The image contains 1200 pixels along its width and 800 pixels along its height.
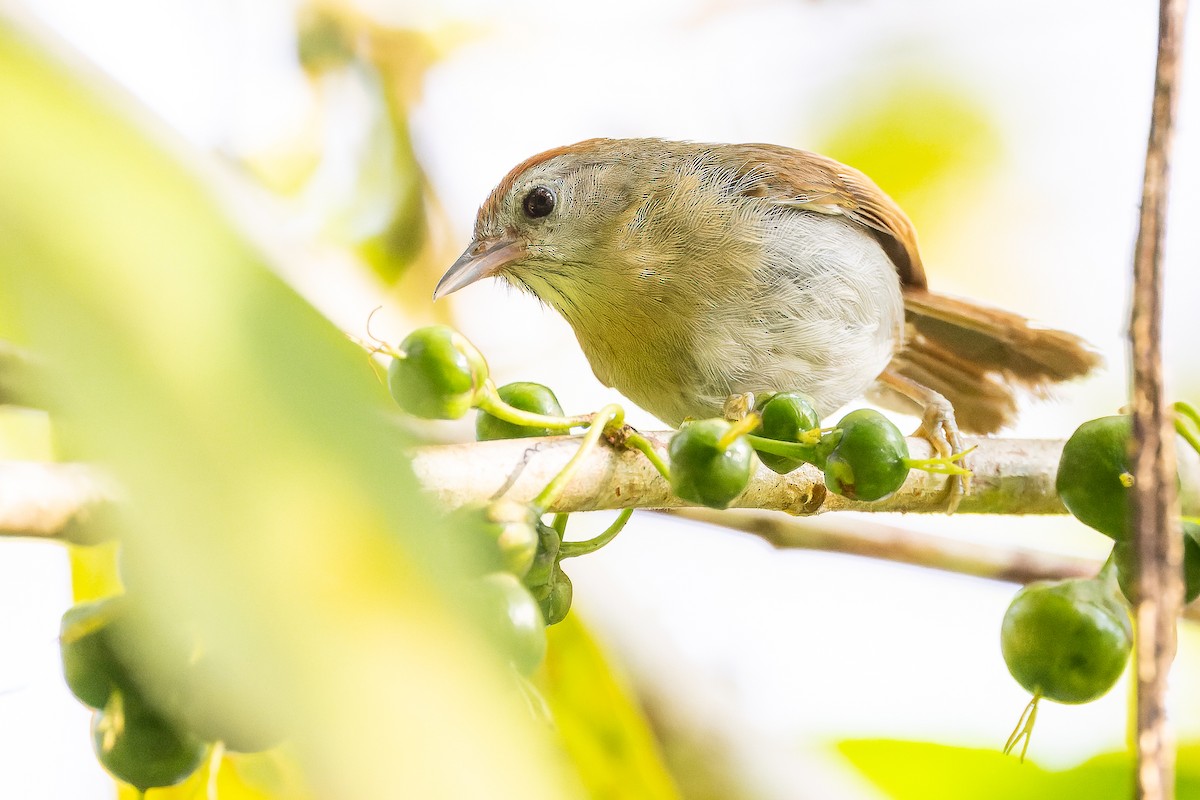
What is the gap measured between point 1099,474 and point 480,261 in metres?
1.76

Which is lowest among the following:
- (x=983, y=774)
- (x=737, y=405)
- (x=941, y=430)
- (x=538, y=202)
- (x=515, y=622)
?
(x=515, y=622)

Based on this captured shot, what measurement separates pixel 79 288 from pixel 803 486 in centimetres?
124

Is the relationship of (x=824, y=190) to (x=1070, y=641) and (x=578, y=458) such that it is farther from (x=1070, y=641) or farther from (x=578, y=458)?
(x=578, y=458)

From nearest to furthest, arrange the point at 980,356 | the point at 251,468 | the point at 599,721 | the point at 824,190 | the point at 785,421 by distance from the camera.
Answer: the point at 251,468
the point at 785,421
the point at 599,721
the point at 824,190
the point at 980,356

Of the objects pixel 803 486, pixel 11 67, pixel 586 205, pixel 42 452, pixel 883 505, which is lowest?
pixel 11 67

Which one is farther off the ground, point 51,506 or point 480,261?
point 480,261

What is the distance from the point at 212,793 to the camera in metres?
0.95

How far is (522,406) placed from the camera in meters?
1.38

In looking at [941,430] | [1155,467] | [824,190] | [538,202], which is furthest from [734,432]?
[538,202]

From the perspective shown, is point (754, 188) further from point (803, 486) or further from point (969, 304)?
point (803, 486)

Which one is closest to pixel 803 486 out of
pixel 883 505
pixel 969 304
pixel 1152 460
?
pixel 883 505

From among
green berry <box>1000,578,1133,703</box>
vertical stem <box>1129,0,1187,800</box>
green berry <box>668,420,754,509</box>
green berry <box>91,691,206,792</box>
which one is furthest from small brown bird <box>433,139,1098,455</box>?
green berry <box>91,691,206,792</box>

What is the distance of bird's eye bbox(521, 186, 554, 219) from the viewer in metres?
2.79

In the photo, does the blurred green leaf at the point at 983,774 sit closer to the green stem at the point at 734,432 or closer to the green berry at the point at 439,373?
the green stem at the point at 734,432
